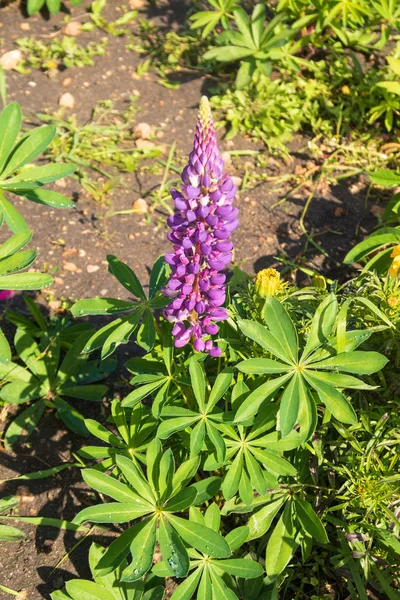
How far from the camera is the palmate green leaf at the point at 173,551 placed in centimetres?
166

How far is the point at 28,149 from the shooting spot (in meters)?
2.30

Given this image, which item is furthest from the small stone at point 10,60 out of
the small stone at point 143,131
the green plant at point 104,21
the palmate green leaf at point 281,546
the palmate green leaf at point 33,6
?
the palmate green leaf at point 281,546

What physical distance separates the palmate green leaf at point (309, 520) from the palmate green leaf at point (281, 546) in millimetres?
41

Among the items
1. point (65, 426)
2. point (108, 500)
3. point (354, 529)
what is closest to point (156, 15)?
point (65, 426)

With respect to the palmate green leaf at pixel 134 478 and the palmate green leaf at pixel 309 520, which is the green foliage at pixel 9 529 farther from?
the palmate green leaf at pixel 309 520

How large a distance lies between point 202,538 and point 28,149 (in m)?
1.41

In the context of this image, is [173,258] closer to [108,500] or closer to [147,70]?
[108,500]

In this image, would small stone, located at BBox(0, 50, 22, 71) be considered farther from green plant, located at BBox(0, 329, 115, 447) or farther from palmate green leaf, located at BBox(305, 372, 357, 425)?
palmate green leaf, located at BBox(305, 372, 357, 425)

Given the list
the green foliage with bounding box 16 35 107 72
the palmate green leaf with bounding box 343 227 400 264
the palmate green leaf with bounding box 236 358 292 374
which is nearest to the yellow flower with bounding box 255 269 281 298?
the palmate green leaf with bounding box 236 358 292 374

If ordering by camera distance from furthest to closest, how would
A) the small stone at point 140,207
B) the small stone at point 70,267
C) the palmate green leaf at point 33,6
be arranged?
the palmate green leaf at point 33,6
the small stone at point 140,207
the small stone at point 70,267

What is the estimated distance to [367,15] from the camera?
3.48 metres

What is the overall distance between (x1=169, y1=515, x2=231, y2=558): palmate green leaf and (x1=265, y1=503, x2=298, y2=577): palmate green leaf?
34 cm

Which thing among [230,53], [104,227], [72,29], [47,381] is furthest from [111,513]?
[72,29]

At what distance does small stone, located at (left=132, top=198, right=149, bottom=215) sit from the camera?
130 inches
